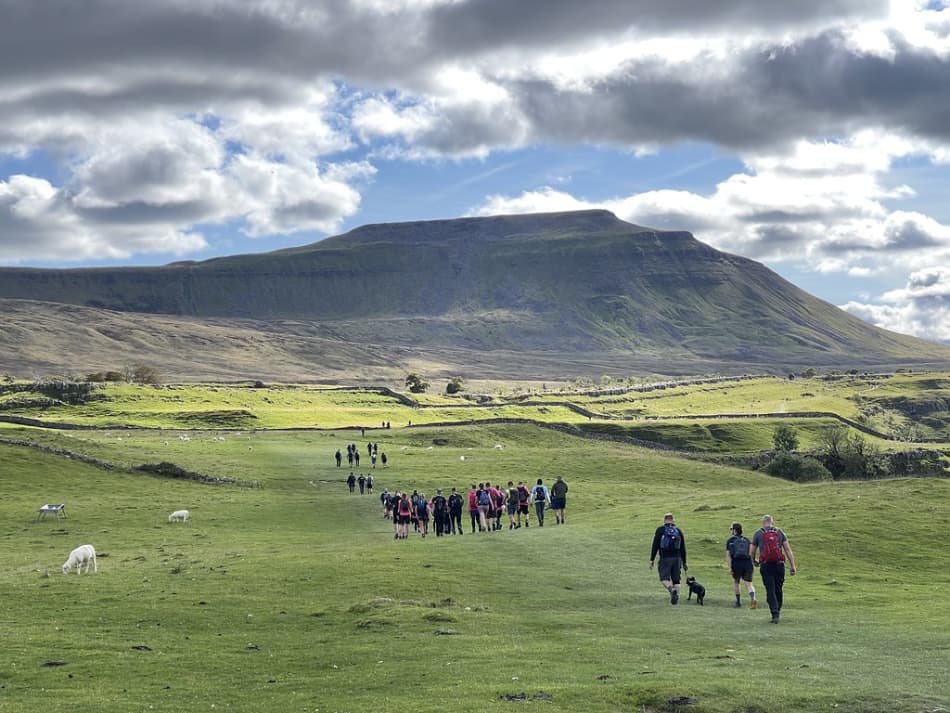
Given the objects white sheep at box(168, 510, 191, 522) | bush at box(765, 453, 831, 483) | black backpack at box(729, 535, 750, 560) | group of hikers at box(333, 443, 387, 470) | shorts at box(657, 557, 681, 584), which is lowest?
bush at box(765, 453, 831, 483)

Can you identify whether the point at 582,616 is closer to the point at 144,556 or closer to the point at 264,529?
the point at 144,556

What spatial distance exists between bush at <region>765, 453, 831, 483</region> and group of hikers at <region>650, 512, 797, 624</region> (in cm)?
5880

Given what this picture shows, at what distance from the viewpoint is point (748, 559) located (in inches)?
1163

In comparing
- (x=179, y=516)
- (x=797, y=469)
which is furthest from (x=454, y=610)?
(x=797, y=469)

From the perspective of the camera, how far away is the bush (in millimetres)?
86500

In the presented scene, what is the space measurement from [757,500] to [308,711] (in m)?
41.2

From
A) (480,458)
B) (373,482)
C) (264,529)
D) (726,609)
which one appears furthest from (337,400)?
(726,609)

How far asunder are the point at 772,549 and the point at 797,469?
63.8 m

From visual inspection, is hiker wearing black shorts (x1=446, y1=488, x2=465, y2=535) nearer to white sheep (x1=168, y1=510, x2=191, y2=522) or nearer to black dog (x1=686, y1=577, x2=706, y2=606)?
white sheep (x1=168, y1=510, x2=191, y2=522)

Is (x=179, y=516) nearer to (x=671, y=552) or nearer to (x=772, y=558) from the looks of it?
(x=671, y=552)

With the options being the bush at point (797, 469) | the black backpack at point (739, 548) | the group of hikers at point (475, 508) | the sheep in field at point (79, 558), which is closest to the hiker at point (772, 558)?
the black backpack at point (739, 548)

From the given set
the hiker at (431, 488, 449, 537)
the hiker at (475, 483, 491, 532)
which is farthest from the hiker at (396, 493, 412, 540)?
the hiker at (475, 483, 491, 532)

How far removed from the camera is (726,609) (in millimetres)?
29484

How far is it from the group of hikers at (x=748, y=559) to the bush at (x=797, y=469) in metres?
58.8
